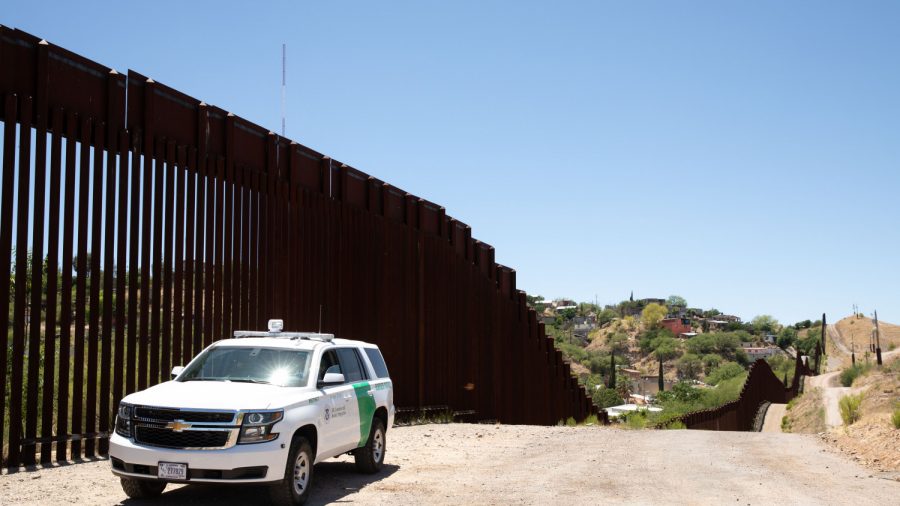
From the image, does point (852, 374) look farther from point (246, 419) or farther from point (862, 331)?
point (862, 331)

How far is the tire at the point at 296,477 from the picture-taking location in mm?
9125

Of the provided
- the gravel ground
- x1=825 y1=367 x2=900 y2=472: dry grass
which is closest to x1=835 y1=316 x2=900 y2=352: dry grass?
x1=825 y1=367 x2=900 y2=472: dry grass

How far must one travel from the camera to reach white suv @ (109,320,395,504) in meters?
8.84

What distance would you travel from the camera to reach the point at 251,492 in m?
10.2

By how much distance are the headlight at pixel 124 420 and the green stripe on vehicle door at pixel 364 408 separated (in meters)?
3.06

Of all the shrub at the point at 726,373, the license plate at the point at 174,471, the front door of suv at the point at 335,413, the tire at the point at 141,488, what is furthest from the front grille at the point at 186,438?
the shrub at the point at 726,373

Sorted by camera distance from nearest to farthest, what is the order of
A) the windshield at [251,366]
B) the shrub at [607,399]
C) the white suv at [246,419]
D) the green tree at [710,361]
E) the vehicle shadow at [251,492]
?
the white suv at [246,419]
the vehicle shadow at [251,492]
the windshield at [251,366]
the shrub at [607,399]
the green tree at [710,361]

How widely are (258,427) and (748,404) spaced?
46166mm

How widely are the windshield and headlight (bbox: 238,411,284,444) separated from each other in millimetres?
992

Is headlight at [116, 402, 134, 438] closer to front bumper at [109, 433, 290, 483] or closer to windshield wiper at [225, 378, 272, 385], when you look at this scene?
front bumper at [109, 433, 290, 483]

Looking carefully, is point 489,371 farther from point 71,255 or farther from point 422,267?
point 71,255

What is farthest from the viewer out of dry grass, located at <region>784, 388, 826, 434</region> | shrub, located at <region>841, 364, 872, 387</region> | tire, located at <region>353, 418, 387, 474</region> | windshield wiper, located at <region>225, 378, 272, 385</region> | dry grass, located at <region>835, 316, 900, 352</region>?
dry grass, located at <region>835, 316, 900, 352</region>

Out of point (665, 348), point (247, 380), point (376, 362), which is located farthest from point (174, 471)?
point (665, 348)

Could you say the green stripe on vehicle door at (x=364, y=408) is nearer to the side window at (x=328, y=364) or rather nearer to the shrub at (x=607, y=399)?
the side window at (x=328, y=364)
